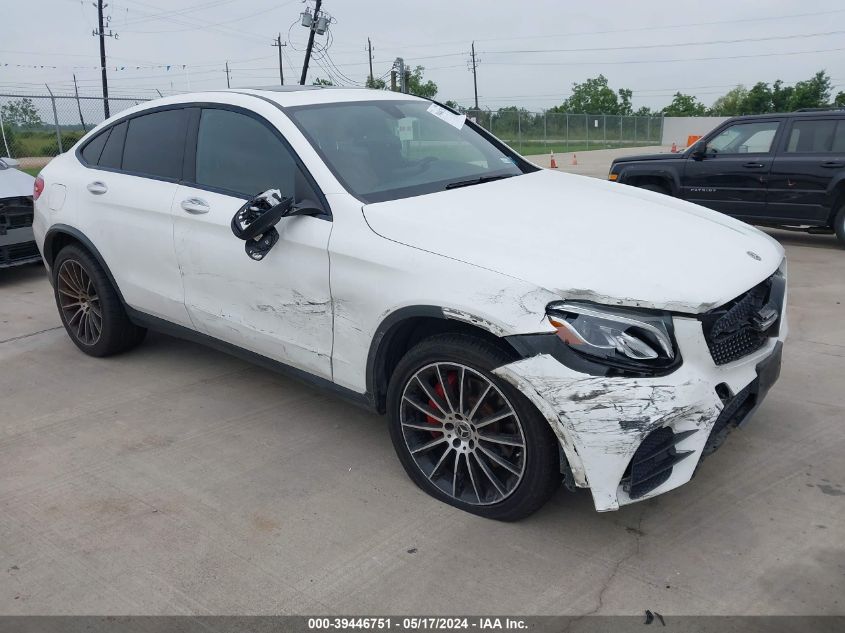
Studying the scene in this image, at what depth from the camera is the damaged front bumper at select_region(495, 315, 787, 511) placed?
2676 mm

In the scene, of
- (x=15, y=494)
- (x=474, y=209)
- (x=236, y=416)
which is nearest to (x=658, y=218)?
(x=474, y=209)

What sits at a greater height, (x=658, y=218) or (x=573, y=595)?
(x=658, y=218)

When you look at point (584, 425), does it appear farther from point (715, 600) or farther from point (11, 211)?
point (11, 211)

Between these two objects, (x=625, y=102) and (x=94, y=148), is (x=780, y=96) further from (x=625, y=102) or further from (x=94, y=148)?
(x=94, y=148)

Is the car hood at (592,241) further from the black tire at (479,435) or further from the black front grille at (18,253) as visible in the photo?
the black front grille at (18,253)

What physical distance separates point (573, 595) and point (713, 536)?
71 centimetres

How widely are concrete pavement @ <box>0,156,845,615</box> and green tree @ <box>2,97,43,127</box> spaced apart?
1764 cm

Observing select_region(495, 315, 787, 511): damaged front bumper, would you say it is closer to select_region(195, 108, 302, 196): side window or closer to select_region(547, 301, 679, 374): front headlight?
select_region(547, 301, 679, 374): front headlight

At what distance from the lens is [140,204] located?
4.45 metres

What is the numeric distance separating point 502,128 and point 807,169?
1174 inches

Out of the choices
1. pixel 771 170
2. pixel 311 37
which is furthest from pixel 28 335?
pixel 311 37

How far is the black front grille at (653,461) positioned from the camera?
8.97 ft

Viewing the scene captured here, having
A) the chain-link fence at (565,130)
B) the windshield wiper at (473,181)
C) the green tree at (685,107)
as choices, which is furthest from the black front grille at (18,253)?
the green tree at (685,107)

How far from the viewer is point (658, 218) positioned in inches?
137
